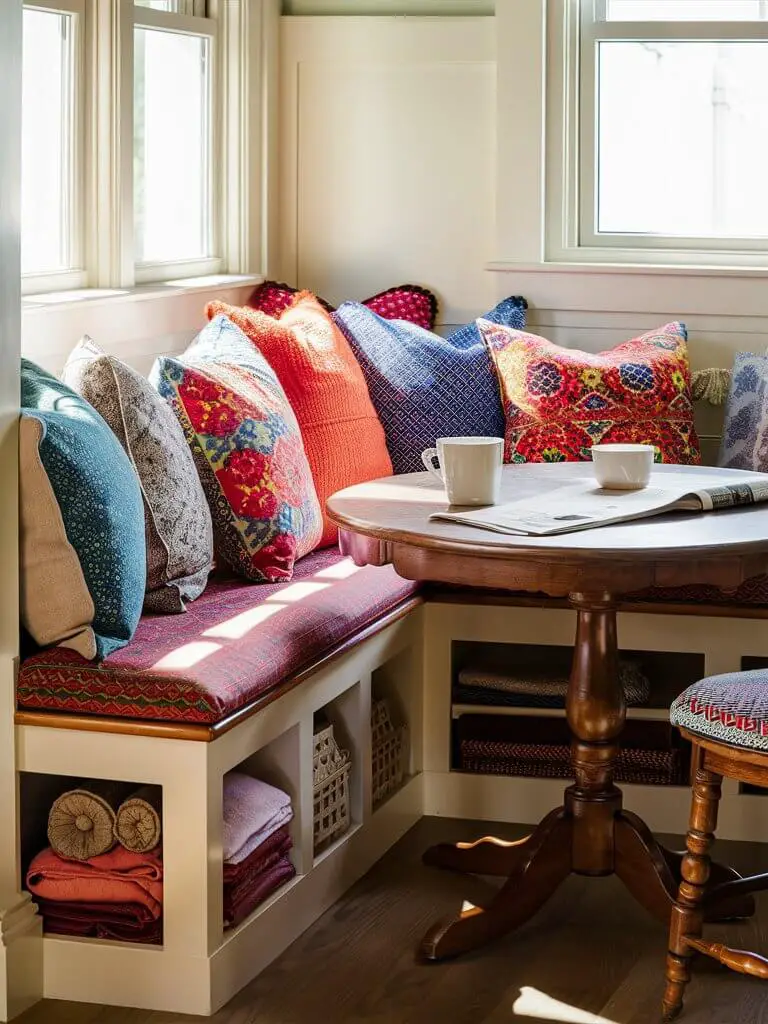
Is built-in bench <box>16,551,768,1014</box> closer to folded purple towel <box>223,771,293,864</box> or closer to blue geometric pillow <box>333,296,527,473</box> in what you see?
folded purple towel <box>223,771,293,864</box>

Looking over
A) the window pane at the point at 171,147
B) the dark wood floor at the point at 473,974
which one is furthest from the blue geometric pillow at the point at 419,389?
the dark wood floor at the point at 473,974

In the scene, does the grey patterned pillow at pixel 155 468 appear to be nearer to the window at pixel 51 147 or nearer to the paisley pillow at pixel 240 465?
the paisley pillow at pixel 240 465

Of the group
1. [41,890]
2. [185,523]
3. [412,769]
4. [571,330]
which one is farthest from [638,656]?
[41,890]

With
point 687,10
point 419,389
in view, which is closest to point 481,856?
point 419,389

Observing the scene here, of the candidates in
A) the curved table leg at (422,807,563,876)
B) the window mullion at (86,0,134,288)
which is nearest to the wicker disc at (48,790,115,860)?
the curved table leg at (422,807,563,876)

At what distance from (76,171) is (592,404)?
1274mm

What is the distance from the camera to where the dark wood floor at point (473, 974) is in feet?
8.07

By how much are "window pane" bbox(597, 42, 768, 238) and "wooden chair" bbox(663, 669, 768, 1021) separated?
186cm

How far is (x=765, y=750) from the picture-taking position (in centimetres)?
228

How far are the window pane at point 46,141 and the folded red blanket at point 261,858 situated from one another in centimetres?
132

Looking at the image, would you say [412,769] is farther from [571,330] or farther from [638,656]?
[571,330]

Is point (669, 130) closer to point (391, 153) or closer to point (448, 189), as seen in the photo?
point (448, 189)

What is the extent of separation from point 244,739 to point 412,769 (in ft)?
3.26

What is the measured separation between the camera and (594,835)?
9.18ft
